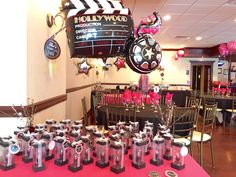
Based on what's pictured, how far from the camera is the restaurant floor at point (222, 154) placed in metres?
3.62

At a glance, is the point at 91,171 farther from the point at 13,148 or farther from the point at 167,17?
the point at 167,17

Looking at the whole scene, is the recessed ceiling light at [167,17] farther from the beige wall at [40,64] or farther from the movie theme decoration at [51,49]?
the movie theme decoration at [51,49]

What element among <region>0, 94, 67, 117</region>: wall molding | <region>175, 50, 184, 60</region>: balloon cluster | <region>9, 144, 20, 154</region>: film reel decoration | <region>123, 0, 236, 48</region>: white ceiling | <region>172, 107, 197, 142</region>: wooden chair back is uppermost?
<region>123, 0, 236, 48</region>: white ceiling

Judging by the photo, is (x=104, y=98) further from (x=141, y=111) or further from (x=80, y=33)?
(x=80, y=33)

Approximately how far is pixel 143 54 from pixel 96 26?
403mm

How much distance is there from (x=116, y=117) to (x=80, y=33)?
2315mm

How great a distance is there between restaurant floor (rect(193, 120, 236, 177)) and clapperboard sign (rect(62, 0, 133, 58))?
2688mm

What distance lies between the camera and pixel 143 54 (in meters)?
1.82

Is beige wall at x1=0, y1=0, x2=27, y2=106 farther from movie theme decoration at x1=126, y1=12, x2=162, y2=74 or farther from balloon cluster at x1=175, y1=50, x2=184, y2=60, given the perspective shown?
balloon cluster at x1=175, y1=50, x2=184, y2=60

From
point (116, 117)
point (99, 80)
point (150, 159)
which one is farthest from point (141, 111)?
point (99, 80)

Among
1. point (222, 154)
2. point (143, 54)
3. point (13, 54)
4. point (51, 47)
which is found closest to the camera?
point (143, 54)

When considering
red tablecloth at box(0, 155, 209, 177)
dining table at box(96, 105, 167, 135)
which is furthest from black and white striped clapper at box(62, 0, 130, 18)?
dining table at box(96, 105, 167, 135)

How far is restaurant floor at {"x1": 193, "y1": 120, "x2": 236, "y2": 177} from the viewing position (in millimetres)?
3621

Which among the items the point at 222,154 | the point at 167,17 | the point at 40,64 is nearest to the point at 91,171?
the point at 40,64
